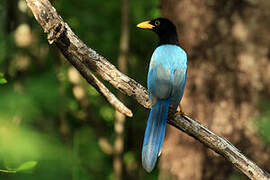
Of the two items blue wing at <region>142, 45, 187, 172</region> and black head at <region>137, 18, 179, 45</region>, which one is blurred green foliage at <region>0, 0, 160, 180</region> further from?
black head at <region>137, 18, 179, 45</region>

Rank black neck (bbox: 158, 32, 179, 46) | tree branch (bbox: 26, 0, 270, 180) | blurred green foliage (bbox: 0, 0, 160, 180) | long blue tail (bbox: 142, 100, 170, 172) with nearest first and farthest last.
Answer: tree branch (bbox: 26, 0, 270, 180) → long blue tail (bbox: 142, 100, 170, 172) → blurred green foliage (bbox: 0, 0, 160, 180) → black neck (bbox: 158, 32, 179, 46)

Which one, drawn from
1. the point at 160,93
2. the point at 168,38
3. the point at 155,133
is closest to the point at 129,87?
the point at 160,93

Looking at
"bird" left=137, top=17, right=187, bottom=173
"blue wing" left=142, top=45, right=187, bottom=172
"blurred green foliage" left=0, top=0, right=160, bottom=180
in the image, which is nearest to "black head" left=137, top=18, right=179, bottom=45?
"bird" left=137, top=17, right=187, bottom=173

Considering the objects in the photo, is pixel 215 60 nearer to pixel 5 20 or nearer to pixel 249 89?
pixel 249 89

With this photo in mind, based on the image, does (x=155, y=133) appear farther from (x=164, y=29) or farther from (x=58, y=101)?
(x=58, y=101)

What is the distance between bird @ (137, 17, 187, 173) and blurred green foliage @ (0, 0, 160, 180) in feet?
3.29

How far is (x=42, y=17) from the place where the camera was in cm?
330

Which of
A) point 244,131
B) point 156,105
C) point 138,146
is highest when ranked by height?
point 156,105

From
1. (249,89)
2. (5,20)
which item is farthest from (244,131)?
(5,20)

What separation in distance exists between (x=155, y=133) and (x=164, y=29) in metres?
1.64

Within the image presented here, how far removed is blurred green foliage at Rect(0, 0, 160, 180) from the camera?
4.65 meters

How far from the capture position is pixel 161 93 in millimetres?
3980

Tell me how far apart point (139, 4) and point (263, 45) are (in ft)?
10.3

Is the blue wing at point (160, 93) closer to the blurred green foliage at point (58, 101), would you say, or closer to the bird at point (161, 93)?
the bird at point (161, 93)
